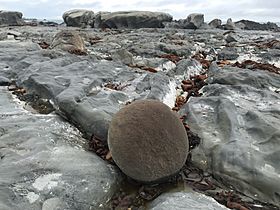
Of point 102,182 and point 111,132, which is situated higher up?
point 111,132

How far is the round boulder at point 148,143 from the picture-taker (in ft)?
11.0

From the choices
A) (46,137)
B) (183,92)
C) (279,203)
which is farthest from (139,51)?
(279,203)

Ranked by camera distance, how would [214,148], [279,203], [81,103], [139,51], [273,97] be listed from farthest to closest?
1. [139,51]
2. [273,97]
3. [81,103]
4. [214,148]
5. [279,203]

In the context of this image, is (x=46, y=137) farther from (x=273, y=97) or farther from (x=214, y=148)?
(x=273, y=97)

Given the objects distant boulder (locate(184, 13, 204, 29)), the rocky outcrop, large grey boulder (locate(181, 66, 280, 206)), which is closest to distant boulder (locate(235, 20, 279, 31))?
distant boulder (locate(184, 13, 204, 29))

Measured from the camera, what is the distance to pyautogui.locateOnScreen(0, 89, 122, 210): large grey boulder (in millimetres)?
3010

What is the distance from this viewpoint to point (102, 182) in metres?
3.35

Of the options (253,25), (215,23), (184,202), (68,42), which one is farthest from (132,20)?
(184,202)

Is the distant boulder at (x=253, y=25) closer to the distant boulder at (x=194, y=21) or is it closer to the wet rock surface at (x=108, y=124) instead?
the distant boulder at (x=194, y=21)

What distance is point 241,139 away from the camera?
392 cm

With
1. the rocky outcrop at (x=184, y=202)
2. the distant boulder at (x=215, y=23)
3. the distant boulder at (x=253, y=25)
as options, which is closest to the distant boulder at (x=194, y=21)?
the distant boulder at (x=215, y=23)

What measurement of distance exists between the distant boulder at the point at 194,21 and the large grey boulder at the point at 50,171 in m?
26.7

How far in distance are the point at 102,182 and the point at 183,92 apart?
3596 millimetres

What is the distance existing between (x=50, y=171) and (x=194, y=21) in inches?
1099
